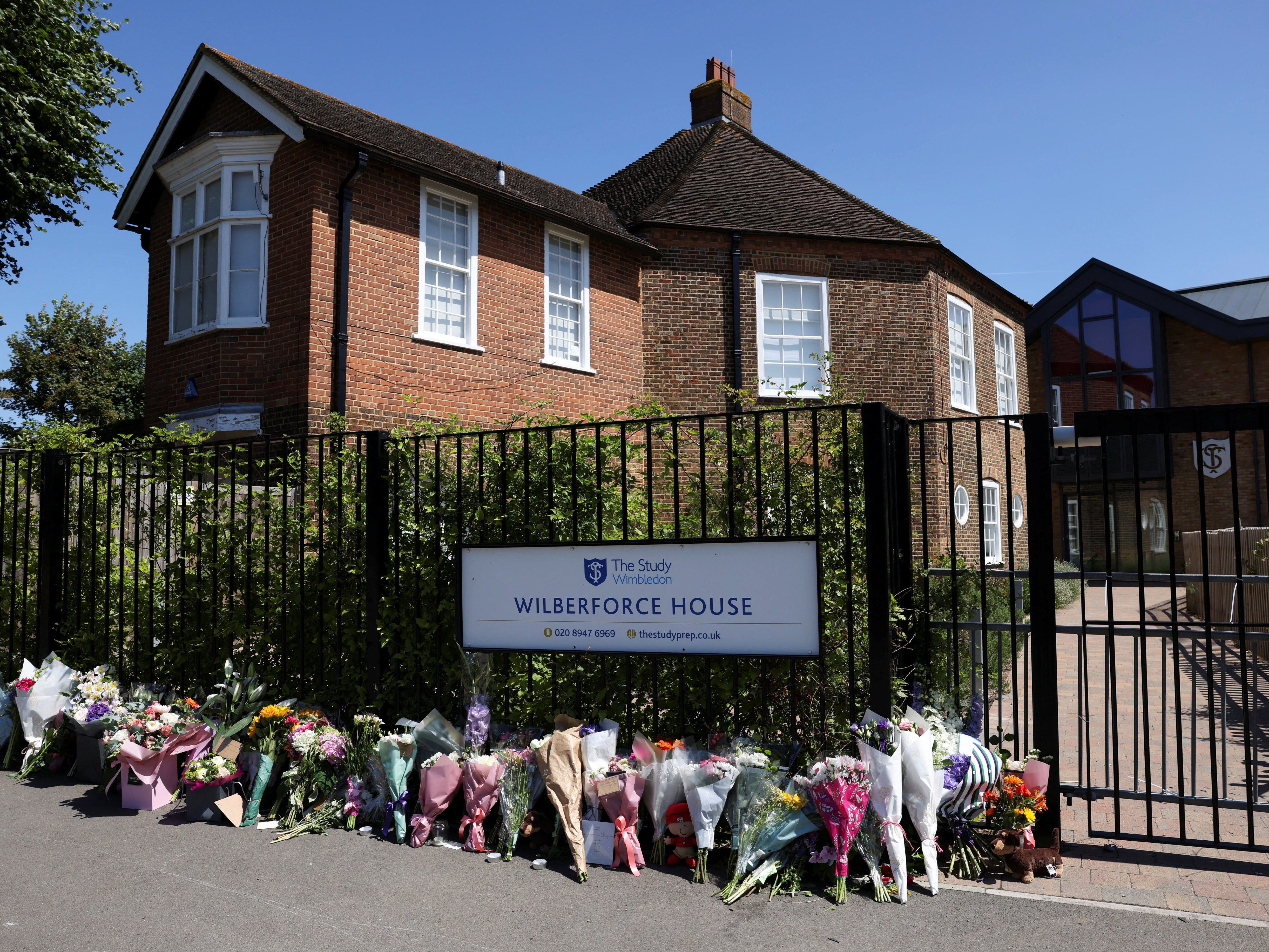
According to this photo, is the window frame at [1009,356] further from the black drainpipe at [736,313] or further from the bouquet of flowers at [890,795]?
the bouquet of flowers at [890,795]

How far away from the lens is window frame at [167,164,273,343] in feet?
37.6

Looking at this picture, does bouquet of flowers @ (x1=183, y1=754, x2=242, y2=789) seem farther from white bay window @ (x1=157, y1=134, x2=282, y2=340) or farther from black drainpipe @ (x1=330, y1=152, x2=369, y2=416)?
white bay window @ (x1=157, y1=134, x2=282, y2=340)

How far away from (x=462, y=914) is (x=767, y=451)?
9.41 ft

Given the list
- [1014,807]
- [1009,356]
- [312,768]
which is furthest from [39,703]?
[1009,356]

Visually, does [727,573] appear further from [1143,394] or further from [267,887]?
[1143,394]

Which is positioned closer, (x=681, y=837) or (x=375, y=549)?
(x=681, y=837)

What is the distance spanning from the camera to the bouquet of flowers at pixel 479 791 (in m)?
4.82

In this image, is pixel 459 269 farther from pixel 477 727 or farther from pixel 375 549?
pixel 477 727

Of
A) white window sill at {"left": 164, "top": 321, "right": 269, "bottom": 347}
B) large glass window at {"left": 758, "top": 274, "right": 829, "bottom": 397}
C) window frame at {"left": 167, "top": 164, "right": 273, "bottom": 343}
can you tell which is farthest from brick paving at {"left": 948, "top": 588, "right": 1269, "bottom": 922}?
window frame at {"left": 167, "top": 164, "right": 273, "bottom": 343}

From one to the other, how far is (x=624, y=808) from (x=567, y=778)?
1.11 ft

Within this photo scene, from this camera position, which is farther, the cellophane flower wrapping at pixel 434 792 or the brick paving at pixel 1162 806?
the cellophane flower wrapping at pixel 434 792

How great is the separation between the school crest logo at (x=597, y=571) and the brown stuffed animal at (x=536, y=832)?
1296 millimetres

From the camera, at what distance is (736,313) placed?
14.9 m

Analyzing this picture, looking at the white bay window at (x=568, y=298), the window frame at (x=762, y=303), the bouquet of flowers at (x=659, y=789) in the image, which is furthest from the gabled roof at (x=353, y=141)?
the bouquet of flowers at (x=659, y=789)
